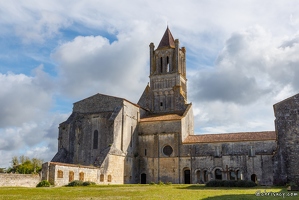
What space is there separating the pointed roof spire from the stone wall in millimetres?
37355

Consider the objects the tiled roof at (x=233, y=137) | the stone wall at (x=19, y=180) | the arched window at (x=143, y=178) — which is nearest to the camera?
the stone wall at (x=19, y=180)

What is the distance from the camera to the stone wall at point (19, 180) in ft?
91.4

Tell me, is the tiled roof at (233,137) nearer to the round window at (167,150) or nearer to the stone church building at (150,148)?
the stone church building at (150,148)

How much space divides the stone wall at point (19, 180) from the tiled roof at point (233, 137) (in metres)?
24.0

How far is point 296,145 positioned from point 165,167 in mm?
20775

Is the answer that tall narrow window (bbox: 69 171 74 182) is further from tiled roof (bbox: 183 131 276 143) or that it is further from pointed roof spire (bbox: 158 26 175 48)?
pointed roof spire (bbox: 158 26 175 48)

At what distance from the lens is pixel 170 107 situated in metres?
57.4

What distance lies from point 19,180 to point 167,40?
40784mm

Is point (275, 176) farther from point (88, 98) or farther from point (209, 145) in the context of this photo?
point (88, 98)

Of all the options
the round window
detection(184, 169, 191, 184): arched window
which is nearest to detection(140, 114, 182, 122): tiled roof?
the round window

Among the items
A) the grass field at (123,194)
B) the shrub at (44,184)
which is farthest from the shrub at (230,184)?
the shrub at (44,184)

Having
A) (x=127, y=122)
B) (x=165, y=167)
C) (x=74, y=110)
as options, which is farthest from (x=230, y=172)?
(x=74, y=110)

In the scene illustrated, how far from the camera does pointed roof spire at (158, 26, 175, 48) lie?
202 ft

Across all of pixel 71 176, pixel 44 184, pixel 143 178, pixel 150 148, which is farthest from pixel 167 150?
pixel 44 184
